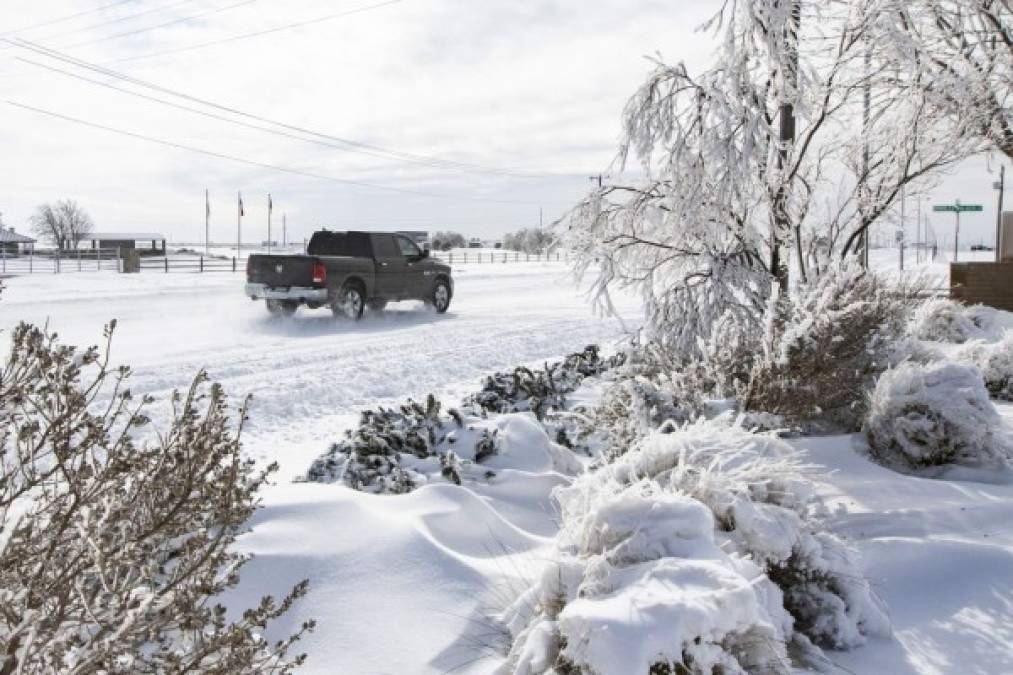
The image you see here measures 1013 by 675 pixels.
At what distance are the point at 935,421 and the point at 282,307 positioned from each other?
12.9 m

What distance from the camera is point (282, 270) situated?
15086 millimetres

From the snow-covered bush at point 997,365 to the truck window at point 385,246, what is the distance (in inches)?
449

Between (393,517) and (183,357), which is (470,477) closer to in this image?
(393,517)

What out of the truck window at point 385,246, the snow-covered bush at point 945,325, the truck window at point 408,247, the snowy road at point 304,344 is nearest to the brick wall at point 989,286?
the snow-covered bush at point 945,325

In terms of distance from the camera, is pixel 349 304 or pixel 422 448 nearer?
pixel 422 448

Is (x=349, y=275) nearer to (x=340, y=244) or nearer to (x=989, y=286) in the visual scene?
(x=340, y=244)

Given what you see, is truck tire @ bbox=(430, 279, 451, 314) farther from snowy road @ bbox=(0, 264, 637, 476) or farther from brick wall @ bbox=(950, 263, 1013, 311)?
brick wall @ bbox=(950, 263, 1013, 311)

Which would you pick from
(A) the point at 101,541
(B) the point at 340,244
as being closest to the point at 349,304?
(B) the point at 340,244

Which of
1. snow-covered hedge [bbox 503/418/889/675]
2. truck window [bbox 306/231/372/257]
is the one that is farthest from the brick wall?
snow-covered hedge [bbox 503/418/889/675]

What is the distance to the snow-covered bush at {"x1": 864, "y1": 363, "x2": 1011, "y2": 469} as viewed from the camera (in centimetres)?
583

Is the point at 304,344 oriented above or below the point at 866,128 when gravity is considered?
below

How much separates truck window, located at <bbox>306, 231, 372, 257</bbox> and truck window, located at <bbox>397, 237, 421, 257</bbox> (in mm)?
1208

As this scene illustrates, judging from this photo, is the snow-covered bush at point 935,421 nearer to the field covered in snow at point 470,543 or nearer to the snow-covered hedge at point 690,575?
the field covered in snow at point 470,543

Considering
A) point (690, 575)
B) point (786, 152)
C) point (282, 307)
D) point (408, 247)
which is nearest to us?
point (690, 575)
